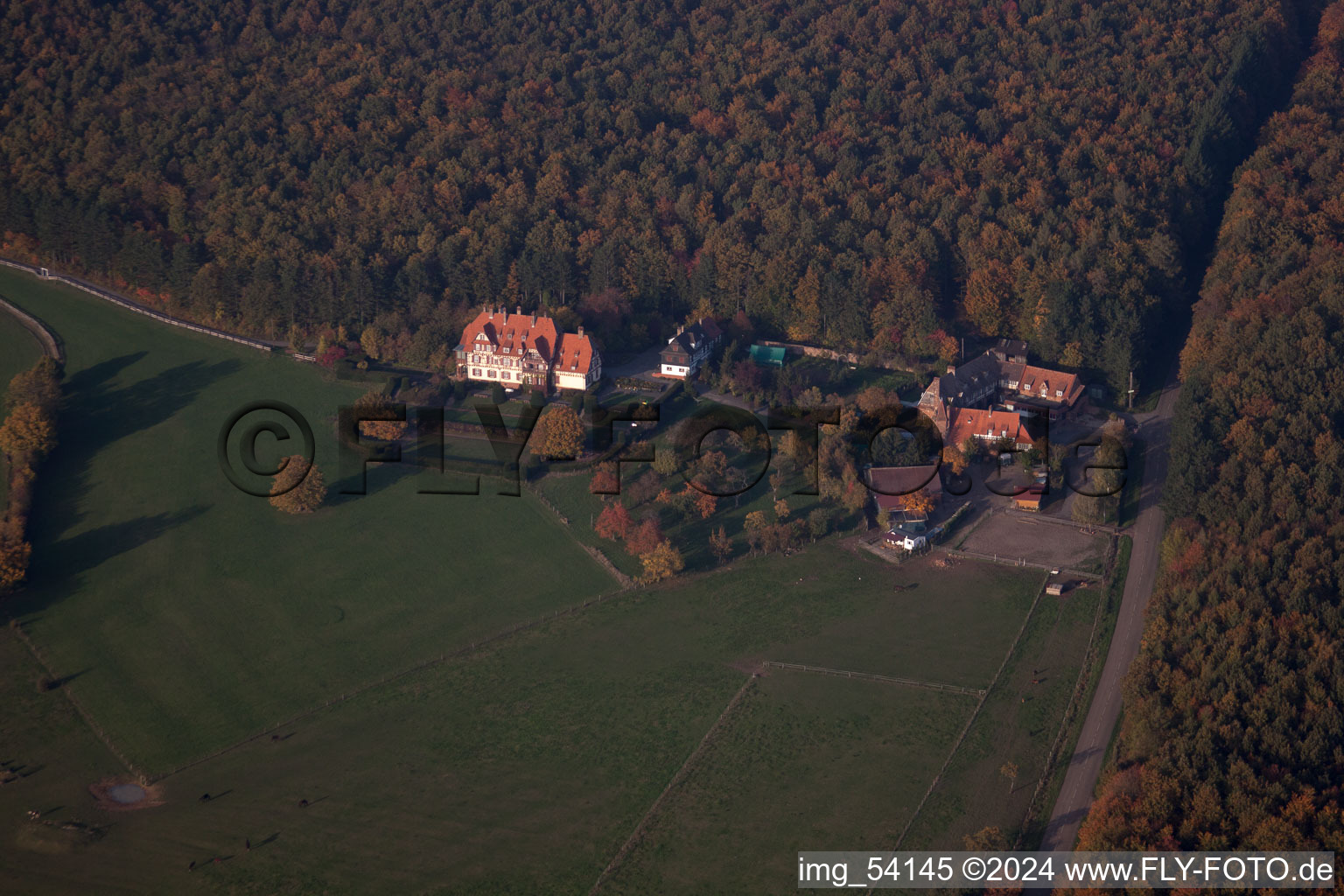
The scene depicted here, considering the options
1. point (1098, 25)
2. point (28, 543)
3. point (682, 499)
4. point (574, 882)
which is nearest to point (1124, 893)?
point (574, 882)

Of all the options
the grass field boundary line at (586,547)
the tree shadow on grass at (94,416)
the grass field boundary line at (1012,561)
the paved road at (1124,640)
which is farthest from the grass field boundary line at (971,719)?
the tree shadow on grass at (94,416)

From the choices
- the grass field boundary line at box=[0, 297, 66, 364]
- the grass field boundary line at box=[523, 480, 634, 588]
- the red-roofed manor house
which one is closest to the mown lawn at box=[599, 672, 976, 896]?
the grass field boundary line at box=[523, 480, 634, 588]

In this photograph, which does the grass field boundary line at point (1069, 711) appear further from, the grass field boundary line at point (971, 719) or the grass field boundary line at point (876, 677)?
the grass field boundary line at point (876, 677)

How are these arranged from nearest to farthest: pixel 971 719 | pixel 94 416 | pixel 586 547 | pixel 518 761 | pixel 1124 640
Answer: pixel 518 761, pixel 971 719, pixel 1124 640, pixel 586 547, pixel 94 416

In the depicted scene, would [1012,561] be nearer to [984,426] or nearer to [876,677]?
[984,426]

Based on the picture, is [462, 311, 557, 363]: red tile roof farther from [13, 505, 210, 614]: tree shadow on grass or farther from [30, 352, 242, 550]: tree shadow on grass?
[13, 505, 210, 614]: tree shadow on grass

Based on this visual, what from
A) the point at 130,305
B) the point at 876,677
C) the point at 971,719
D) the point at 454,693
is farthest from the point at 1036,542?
the point at 130,305
